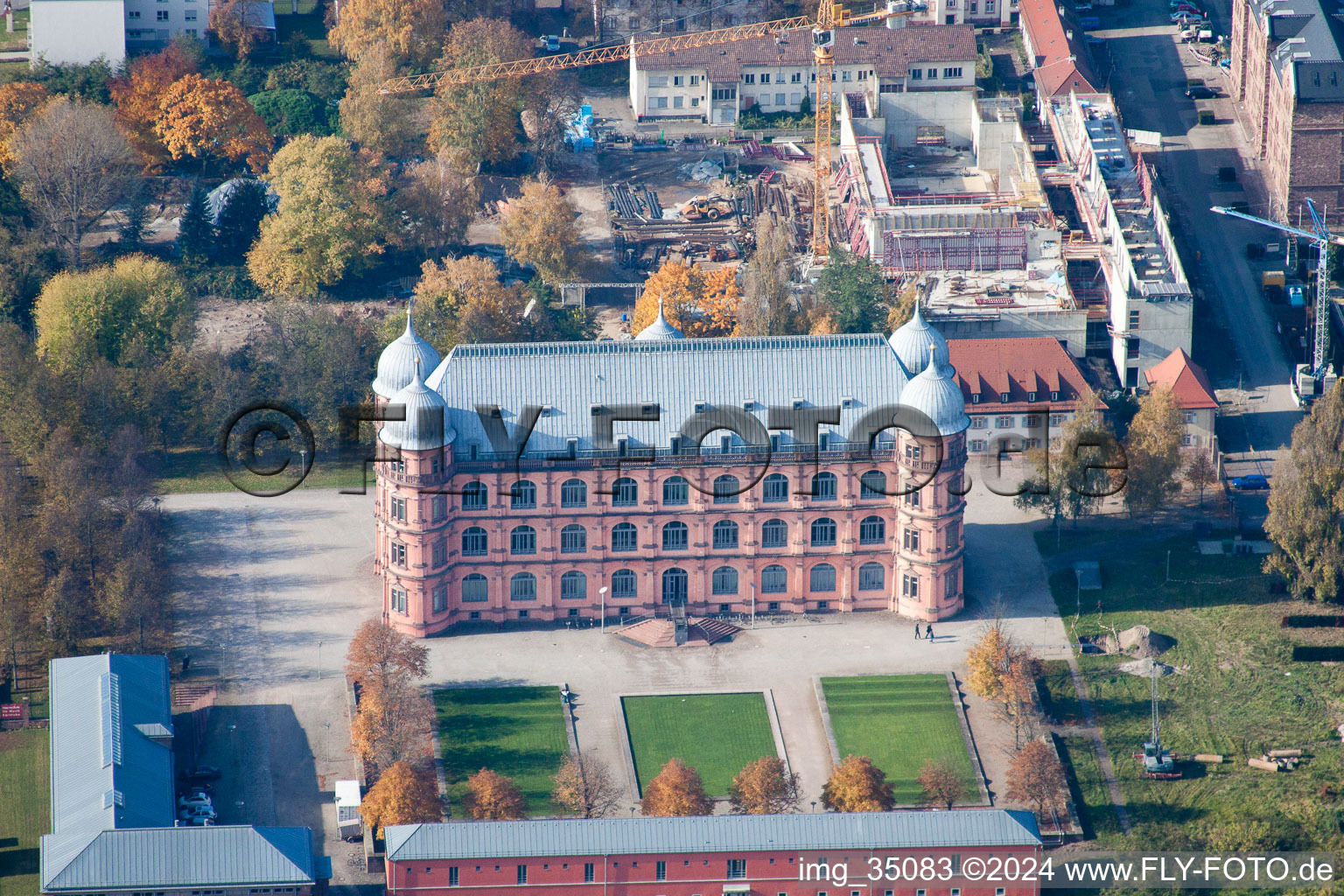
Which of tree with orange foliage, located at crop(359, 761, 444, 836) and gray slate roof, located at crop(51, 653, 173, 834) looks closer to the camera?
gray slate roof, located at crop(51, 653, 173, 834)

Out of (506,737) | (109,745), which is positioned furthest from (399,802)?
(109,745)

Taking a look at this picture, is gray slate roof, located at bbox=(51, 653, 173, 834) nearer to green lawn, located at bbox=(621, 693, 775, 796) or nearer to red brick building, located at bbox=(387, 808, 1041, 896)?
red brick building, located at bbox=(387, 808, 1041, 896)

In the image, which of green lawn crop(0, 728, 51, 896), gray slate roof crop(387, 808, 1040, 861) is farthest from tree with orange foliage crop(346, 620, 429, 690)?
green lawn crop(0, 728, 51, 896)

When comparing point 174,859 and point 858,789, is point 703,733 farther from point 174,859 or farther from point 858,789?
point 174,859

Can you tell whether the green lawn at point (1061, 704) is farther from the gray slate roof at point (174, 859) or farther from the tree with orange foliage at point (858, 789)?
the gray slate roof at point (174, 859)

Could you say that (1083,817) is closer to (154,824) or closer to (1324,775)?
(1324,775)

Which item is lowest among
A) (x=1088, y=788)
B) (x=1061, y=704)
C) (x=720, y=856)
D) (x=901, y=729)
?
(x=720, y=856)
